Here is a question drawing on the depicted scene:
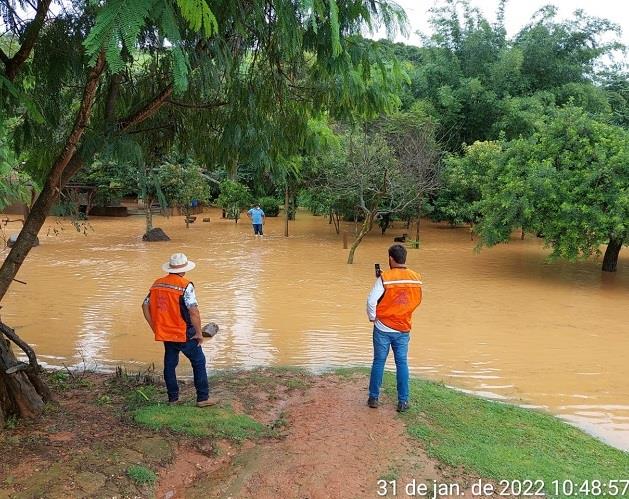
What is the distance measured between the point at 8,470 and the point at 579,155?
46.5ft

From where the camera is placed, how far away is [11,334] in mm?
4836

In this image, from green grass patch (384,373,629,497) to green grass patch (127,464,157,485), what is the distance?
202cm

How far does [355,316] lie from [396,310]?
594 cm

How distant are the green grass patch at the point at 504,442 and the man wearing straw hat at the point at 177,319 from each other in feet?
6.12

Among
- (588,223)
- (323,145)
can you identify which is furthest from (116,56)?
(588,223)

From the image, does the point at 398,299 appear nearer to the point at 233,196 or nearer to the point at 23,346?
the point at 23,346

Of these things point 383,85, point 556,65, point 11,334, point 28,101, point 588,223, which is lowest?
point 11,334

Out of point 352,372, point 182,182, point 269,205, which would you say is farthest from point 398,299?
point 269,205

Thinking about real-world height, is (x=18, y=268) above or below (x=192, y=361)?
above

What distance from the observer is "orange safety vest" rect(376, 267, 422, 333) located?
5.01m

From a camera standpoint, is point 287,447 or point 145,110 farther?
point 145,110

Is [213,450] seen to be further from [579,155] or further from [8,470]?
[579,155]

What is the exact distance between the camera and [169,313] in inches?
193

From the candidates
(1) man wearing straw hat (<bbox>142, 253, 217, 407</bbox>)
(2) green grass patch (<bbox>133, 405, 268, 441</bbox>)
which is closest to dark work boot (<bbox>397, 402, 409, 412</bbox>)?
(2) green grass patch (<bbox>133, 405, 268, 441</bbox>)
